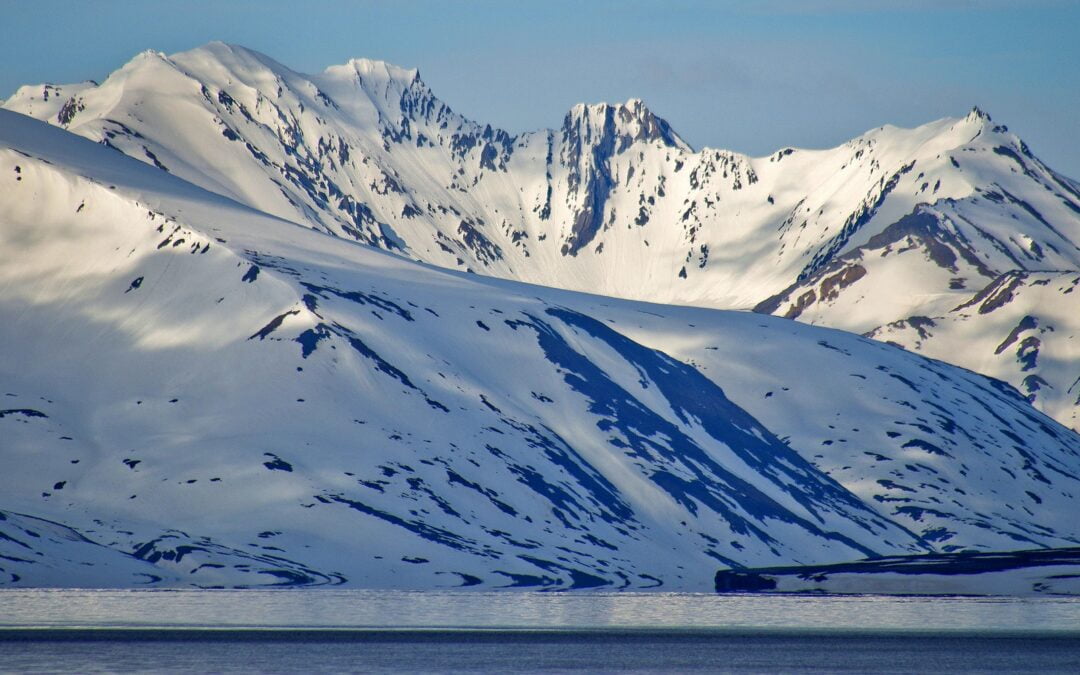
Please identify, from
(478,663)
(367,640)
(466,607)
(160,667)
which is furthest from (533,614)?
(160,667)

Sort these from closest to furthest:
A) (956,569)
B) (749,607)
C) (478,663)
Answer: (478,663)
(749,607)
(956,569)

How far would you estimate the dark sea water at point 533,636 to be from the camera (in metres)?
97.0

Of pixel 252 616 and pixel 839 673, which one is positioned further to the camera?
pixel 252 616

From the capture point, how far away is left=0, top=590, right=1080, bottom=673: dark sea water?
97.0 meters

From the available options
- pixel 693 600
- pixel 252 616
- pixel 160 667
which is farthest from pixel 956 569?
pixel 160 667

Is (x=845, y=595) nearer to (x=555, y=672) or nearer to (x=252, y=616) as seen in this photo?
(x=252, y=616)

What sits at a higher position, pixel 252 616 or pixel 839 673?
pixel 252 616

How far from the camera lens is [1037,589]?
17762cm

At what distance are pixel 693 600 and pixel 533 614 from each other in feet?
136

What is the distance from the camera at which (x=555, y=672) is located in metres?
92.6

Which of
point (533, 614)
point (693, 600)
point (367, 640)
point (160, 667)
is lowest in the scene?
point (160, 667)

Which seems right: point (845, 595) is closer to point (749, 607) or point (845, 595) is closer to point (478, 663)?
point (749, 607)

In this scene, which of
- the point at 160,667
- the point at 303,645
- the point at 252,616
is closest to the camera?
the point at 160,667

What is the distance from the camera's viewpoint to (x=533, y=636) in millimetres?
119062
